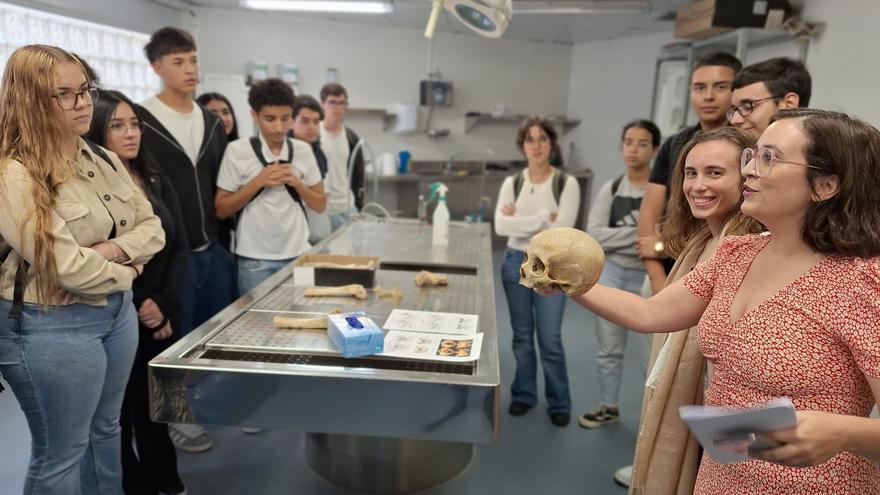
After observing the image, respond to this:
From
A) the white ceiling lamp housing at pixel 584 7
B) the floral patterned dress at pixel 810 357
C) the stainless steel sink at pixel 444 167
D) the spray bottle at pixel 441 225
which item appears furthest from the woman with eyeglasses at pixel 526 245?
the stainless steel sink at pixel 444 167

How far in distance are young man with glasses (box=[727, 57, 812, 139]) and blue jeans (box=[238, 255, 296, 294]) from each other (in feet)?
5.63

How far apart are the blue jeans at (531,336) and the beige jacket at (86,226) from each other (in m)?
1.52

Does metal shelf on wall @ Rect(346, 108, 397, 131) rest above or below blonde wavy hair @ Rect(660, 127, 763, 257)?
above

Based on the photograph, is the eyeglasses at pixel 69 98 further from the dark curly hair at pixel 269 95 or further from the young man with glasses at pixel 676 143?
the young man with glasses at pixel 676 143

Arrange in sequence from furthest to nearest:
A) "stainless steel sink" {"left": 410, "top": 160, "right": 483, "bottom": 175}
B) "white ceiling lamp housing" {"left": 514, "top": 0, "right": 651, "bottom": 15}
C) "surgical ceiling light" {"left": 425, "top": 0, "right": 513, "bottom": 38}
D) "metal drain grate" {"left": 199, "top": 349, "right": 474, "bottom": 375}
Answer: "stainless steel sink" {"left": 410, "top": 160, "right": 483, "bottom": 175}
"white ceiling lamp housing" {"left": 514, "top": 0, "right": 651, "bottom": 15}
"surgical ceiling light" {"left": 425, "top": 0, "right": 513, "bottom": 38}
"metal drain grate" {"left": 199, "top": 349, "right": 474, "bottom": 375}

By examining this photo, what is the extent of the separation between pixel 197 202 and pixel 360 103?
421 centimetres

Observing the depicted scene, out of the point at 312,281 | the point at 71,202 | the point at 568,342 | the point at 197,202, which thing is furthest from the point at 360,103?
the point at 71,202

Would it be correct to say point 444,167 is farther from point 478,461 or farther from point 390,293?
point 390,293

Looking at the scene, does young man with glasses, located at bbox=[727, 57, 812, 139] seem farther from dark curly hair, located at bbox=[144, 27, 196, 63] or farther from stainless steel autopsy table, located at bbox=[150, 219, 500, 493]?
dark curly hair, located at bbox=[144, 27, 196, 63]

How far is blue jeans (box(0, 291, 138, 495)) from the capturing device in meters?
1.29

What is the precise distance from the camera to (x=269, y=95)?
2279mm

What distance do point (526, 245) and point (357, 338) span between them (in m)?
1.43

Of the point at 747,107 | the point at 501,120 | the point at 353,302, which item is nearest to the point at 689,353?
the point at 747,107

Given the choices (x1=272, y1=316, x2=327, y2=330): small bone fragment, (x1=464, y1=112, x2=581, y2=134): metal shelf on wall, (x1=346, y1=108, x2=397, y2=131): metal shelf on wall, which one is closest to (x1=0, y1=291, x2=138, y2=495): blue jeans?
(x1=272, y1=316, x2=327, y2=330): small bone fragment
